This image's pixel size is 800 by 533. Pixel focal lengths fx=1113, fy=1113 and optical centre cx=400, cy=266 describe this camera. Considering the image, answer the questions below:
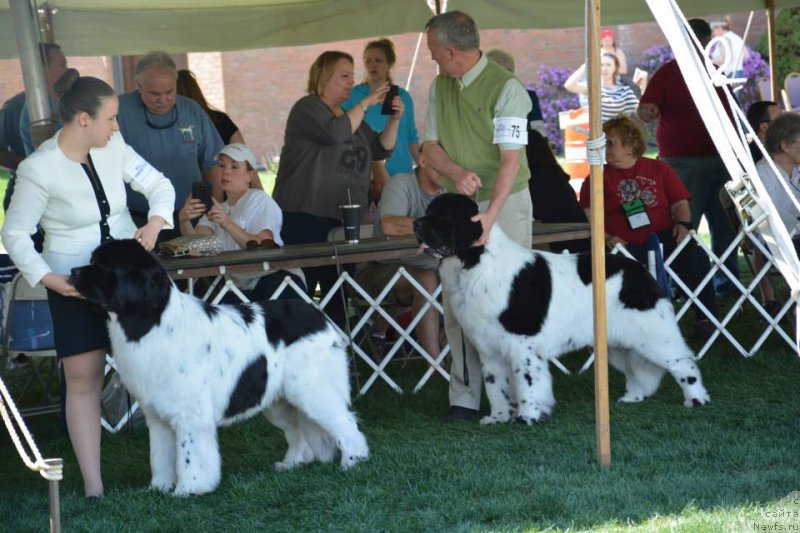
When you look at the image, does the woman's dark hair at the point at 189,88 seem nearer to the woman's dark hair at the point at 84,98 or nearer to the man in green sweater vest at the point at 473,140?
the man in green sweater vest at the point at 473,140

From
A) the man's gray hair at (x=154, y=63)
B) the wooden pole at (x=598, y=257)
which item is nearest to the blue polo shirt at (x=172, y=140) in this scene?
the man's gray hair at (x=154, y=63)

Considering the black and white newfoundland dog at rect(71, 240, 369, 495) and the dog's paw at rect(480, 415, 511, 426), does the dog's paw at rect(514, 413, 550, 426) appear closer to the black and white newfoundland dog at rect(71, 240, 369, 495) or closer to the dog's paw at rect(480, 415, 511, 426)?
the dog's paw at rect(480, 415, 511, 426)

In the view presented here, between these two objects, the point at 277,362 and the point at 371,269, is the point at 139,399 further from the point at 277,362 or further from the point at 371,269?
the point at 371,269

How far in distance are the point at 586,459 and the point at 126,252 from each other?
6.65 ft

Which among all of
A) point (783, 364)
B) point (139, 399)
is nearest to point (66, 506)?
point (139, 399)

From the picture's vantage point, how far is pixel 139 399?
4.25m

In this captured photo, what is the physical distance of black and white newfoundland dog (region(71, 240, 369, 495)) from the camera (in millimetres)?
4039

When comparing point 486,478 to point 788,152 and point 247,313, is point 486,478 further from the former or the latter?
point 788,152

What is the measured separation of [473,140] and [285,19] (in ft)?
13.2

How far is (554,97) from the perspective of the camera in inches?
851

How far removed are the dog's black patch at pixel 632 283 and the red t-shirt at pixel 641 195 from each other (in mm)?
1519

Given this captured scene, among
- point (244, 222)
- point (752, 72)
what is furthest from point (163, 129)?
point (752, 72)

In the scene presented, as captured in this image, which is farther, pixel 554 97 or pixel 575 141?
pixel 554 97

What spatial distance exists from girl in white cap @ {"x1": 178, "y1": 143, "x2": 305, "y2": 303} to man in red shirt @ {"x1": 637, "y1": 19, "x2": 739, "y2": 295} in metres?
3.53
